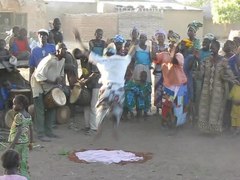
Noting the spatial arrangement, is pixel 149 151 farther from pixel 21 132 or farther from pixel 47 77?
pixel 21 132

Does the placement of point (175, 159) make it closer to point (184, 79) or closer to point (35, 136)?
point (184, 79)

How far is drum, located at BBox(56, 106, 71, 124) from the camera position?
381 inches

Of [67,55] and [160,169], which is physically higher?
[67,55]

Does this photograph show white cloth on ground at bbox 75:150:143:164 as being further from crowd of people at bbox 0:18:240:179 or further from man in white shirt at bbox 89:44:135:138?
man in white shirt at bbox 89:44:135:138

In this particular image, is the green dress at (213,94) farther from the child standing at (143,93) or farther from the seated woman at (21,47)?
the seated woman at (21,47)

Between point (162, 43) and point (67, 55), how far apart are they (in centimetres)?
183

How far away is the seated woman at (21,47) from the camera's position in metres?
10.3

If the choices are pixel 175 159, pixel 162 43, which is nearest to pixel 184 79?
pixel 162 43

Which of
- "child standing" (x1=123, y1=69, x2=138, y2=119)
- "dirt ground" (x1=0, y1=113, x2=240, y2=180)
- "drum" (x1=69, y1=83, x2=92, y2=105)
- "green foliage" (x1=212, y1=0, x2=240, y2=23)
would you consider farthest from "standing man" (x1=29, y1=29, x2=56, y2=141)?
"green foliage" (x1=212, y1=0, x2=240, y2=23)

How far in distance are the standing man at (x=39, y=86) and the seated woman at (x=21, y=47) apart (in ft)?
3.32

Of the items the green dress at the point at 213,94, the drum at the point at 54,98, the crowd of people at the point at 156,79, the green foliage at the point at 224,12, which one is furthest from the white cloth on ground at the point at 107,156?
the green foliage at the point at 224,12

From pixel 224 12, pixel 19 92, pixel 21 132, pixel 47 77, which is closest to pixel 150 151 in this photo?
pixel 47 77

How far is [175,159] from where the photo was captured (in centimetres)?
783

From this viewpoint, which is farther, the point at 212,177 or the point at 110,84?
the point at 110,84
